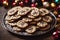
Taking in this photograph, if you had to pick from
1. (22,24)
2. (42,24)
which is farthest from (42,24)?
(22,24)

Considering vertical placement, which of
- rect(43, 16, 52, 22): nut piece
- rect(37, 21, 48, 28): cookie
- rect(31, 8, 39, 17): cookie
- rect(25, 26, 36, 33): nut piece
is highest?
rect(31, 8, 39, 17): cookie

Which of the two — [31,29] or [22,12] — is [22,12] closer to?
[22,12]

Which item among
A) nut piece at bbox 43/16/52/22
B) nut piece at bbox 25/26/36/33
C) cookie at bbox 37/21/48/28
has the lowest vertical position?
nut piece at bbox 25/26/36/33

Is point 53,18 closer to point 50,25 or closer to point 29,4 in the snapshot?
point 50,25

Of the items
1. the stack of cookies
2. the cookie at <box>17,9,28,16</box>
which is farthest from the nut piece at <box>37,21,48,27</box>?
the cookie at <box>17,9,28,16</box>

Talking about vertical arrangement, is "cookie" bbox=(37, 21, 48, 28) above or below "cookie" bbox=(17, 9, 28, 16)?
below

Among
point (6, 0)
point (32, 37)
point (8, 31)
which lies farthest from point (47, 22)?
point (6, 0)

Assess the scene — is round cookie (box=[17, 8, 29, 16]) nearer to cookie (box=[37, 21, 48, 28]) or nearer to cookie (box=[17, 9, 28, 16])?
cookie (box=[17, 9, 28, 16])

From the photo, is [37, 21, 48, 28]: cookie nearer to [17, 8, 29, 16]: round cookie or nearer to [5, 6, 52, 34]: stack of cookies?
[5, 6, 52, 34]: stack of cookies

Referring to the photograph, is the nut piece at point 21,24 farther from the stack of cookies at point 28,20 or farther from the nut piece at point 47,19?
the nut piece at point 47,19
